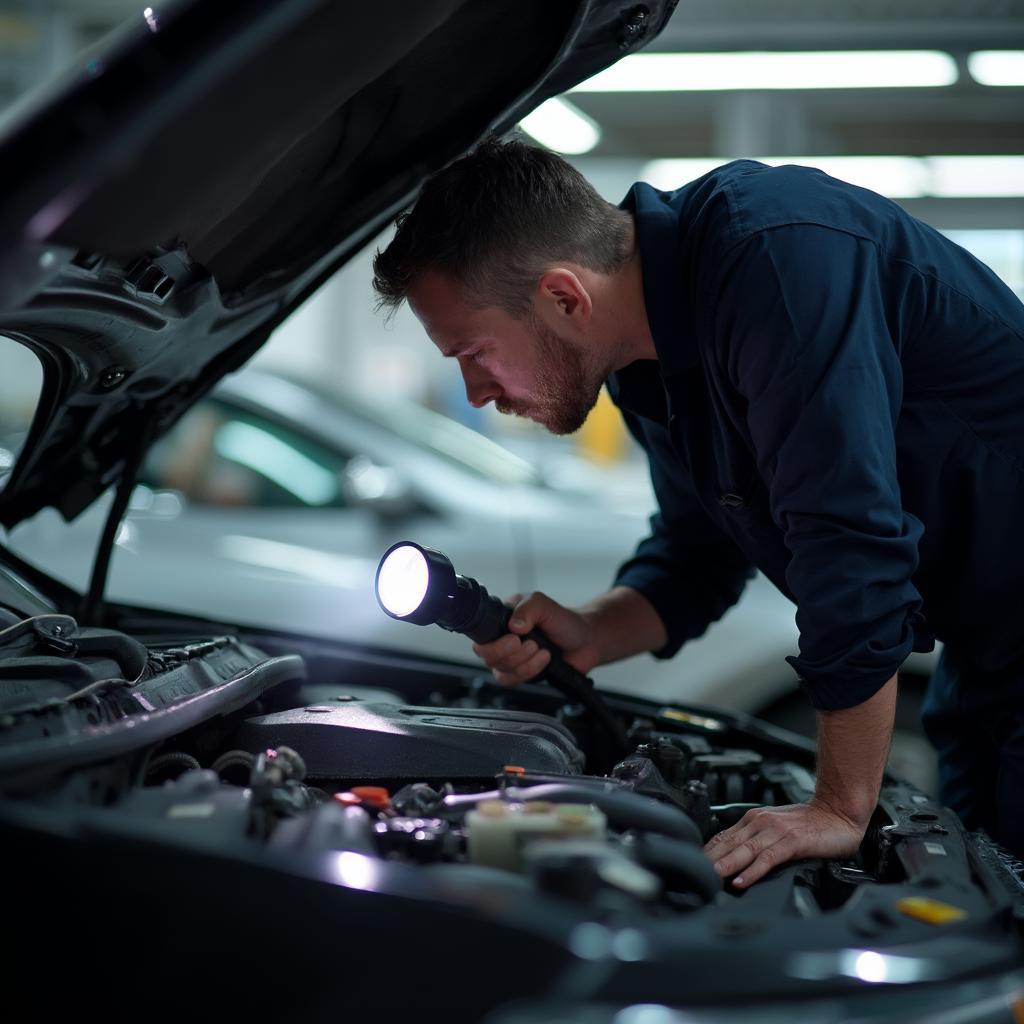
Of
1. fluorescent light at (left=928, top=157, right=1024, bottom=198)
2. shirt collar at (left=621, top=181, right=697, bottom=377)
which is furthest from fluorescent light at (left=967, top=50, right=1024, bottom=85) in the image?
shirt collar at (left=621, top=181, right=697, bottom=377)

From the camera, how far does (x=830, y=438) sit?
1.52 meters

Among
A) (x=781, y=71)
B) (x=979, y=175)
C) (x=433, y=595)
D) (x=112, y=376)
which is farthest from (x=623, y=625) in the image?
(x=979, y=175)

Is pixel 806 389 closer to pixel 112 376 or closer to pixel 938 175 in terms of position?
pixel 112 376

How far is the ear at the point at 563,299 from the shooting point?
1.74 meters

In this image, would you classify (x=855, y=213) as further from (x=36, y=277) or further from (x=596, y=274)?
(x=36, y=277)

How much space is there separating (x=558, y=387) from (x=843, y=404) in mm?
484

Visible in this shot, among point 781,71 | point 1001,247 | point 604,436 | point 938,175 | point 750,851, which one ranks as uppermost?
point 938,175

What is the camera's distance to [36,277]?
48.1 inches

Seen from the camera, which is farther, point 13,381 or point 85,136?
point 13,381

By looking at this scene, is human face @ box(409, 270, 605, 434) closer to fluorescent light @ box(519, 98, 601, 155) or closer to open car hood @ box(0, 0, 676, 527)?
open car hood @ box(0, 0, 676, 527)

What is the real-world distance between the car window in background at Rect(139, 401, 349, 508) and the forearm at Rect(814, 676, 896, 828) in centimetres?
261

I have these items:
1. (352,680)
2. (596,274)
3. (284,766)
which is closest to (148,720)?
(284,766)

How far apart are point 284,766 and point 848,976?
0.69m

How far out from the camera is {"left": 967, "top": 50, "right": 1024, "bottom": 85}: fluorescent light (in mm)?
5223
